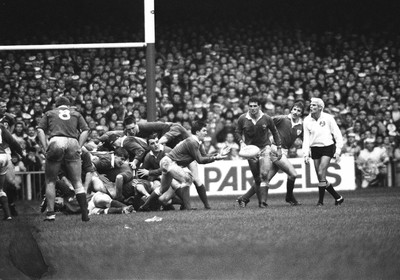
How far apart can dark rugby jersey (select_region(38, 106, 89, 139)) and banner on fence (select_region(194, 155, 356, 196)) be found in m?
8.05

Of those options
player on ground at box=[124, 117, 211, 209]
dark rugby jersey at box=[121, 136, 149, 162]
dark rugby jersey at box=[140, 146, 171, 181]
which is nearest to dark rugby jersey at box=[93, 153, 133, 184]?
dark rugby jersey at box=[121, 136, 149, 162]

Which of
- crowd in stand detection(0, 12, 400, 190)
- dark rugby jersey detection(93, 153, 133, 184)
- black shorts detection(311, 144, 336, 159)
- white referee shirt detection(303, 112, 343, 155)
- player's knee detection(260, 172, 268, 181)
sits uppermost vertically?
crowd in stand detection(0, 12, 400, 190)

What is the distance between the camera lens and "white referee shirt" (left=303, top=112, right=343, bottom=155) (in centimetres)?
1536

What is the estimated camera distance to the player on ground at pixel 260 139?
1536cm

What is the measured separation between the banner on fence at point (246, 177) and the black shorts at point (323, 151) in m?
5.27

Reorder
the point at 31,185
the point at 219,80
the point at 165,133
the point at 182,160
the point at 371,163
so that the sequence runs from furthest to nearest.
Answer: the point at 219,80 < the point at 371,163 < the point at 31,185 < the point at 165,133 < the point at 182,160

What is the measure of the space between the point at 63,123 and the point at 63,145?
13.1 inches

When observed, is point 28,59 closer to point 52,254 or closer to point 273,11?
point 273,11

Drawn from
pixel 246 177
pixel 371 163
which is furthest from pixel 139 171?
pixel 371 163

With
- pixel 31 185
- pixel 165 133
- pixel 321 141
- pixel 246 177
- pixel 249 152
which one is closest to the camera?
pixel 249 152

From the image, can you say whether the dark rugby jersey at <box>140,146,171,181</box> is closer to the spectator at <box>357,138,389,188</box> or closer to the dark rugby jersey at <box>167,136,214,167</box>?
the dark rugby jersey at <box>167,136,214,167</box>

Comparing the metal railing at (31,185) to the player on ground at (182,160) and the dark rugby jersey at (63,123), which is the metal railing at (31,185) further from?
the dark rugby jersey at (63,123)

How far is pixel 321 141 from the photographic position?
15359 millimetres

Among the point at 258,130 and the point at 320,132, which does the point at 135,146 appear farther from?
the point at 320,132
